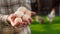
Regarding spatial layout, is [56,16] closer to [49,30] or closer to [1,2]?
[49,30]

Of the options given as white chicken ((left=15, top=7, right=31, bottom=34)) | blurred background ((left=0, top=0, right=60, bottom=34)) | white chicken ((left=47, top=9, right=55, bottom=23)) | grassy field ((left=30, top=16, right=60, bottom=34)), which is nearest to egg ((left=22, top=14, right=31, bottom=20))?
white chicken ((left=15, top=7, right=31, bottom=34))

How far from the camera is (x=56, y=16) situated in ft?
9.57

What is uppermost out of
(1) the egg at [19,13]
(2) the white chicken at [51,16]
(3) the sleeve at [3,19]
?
(1) the egg at [19,13]

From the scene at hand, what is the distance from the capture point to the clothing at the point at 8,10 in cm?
55

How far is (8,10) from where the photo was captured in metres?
0.55

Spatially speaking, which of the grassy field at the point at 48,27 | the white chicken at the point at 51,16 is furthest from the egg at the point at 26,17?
the white chicken at the point at 51,16

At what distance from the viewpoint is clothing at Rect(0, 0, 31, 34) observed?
550 millimetres

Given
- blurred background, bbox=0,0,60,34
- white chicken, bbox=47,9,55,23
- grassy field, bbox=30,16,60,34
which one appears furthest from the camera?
white chicken, bbox=47,9,55,23

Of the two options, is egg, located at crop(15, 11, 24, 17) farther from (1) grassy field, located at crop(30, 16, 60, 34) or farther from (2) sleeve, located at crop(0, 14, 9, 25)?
(1) grassy field, located at crop(30, 16, 60, 34)

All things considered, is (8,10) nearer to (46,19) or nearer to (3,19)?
(3,19)

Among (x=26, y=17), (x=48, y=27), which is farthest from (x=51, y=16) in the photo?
(x=26, y=17)

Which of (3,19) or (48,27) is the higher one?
(3,19)

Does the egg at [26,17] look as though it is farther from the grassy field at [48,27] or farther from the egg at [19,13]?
the grassy field at [48,27]

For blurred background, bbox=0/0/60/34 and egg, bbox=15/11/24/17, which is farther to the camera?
blurred background, bbox=0/0/60/34
